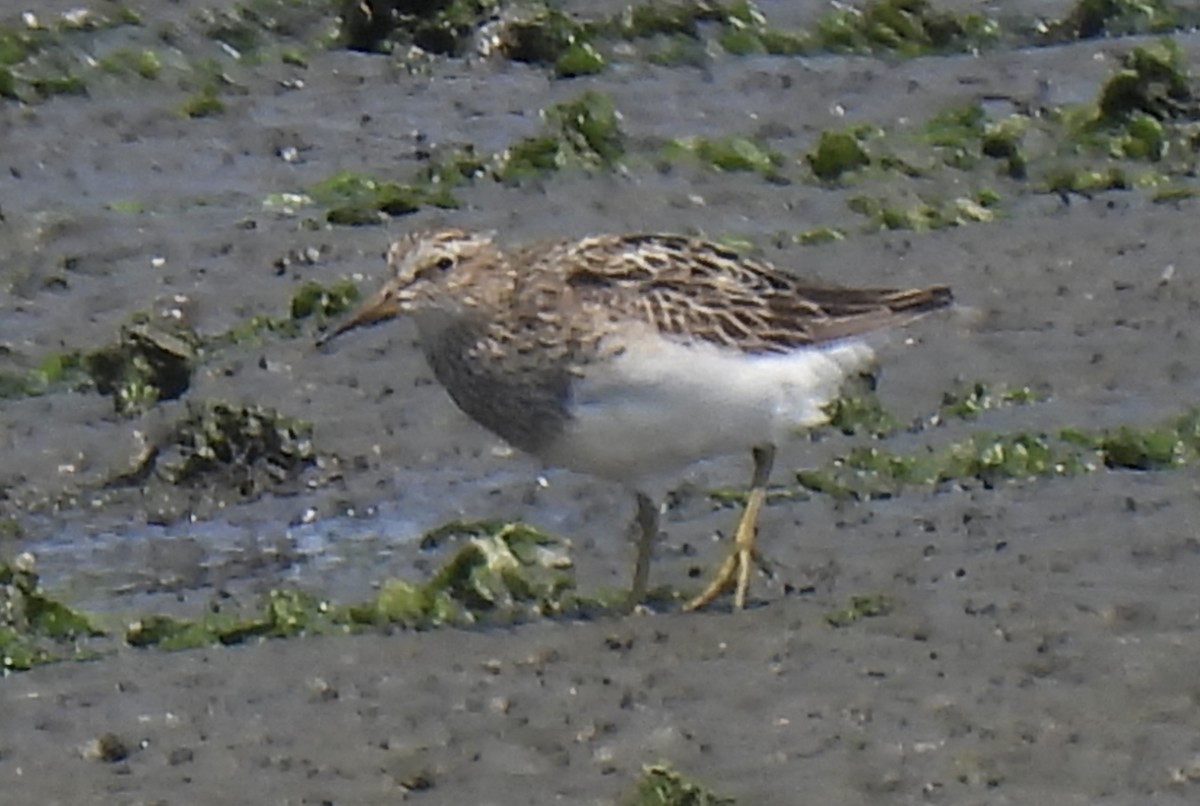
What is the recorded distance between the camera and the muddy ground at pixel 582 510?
7.01m

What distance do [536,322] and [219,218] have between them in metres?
3.97

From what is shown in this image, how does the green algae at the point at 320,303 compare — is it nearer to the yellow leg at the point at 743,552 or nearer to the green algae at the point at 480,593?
the green algae at the point at 480,593

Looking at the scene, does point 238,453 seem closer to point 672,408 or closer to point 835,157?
point 672,408

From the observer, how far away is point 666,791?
6.49m

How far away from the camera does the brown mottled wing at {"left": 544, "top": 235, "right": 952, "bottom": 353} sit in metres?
8.39

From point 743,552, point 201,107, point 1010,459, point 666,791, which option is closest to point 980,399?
point 1010,459

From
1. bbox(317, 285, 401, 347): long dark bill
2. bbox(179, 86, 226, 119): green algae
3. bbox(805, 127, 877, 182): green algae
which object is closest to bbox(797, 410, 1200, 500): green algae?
bbox(317, 285, 401, 347): long dark bill

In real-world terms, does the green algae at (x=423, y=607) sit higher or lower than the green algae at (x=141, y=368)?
higher

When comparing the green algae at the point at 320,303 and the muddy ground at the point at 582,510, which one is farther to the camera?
the green algae at the point at 320,303

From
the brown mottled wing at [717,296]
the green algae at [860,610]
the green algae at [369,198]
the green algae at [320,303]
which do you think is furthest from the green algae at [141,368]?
the green algae at [860,610]

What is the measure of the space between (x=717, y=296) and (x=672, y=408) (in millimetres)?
497

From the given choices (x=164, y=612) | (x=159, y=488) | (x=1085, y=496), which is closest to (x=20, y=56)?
(x=159, y=488)

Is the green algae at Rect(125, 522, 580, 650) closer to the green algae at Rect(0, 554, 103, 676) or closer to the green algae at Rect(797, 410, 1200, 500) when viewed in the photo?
the green algae at Rect(0, 554, 103, 676)

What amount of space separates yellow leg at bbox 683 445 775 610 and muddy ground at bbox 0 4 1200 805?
125mm
